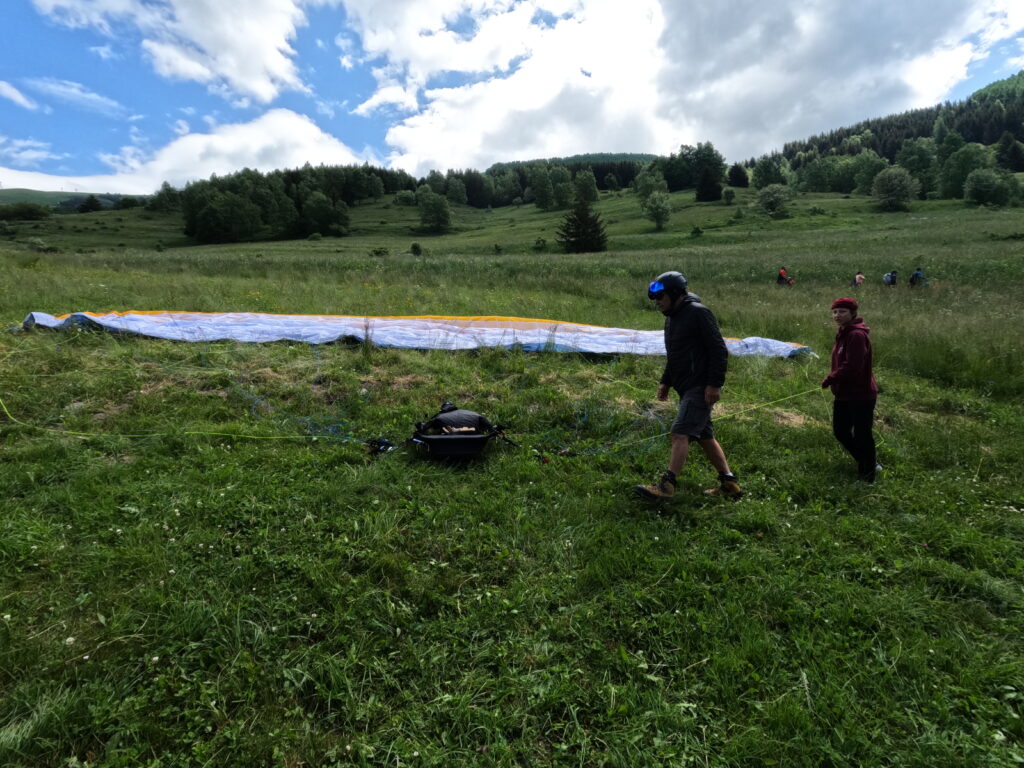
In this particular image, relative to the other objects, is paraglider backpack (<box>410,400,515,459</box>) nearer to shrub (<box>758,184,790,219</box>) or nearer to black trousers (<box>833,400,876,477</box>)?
black trousers (<box>833,400,876,477</box>)

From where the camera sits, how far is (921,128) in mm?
152125

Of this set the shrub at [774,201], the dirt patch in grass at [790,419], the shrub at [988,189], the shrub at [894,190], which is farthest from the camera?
the shrub at [774,201]

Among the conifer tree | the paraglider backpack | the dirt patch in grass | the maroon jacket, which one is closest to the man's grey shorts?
the maroon jacket

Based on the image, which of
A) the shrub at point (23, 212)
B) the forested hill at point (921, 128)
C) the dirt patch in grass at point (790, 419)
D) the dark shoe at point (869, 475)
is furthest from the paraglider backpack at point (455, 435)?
the forested hill at point (921, 128)

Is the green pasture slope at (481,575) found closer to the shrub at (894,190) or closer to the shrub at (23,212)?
the shrub at (894,190)

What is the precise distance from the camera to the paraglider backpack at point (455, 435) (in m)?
4.95

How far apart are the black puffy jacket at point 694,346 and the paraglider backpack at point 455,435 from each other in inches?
80.6

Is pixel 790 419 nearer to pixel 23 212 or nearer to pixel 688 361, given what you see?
pixel 688 361

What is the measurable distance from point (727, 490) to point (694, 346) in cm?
147

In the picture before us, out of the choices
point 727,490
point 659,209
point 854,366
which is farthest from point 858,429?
point 659,209

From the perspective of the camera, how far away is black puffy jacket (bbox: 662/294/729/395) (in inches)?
166

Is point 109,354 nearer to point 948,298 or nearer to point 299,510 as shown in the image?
point 299,510

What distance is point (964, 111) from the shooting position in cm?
14962

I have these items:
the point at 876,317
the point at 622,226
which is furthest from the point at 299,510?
the point at 622,226
